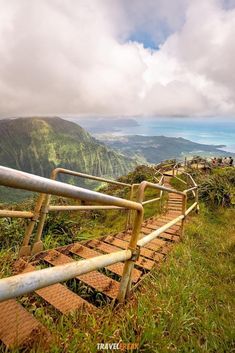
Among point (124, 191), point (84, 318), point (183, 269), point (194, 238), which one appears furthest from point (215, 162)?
point (84, 318)

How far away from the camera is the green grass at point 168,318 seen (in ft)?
7.02

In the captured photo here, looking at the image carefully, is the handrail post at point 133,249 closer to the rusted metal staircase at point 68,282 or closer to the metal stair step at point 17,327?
the rusted metal staircase at point 68,282

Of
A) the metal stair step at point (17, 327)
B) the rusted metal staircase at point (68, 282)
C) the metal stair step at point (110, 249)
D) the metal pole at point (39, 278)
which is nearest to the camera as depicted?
the metal pole at point (39, 278)

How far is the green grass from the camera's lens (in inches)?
84.3

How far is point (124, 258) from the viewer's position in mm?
2414

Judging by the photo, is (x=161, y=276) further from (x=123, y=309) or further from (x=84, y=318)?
(x=84, y=318)

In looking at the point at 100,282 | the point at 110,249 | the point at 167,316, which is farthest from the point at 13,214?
the point at 167,316

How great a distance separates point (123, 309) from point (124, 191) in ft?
48.6

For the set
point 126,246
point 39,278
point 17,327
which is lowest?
point 126,246

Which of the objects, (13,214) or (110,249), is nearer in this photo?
(13,214)

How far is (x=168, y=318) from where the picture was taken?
256 cm

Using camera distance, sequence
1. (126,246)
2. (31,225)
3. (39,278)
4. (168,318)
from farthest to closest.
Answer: (126,246)
(31,225)
(168,318)
(39,278)

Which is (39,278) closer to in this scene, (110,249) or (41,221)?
(41,221)

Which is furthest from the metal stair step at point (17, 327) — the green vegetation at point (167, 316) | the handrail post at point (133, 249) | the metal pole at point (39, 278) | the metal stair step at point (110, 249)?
the metal stair step at point (110, 249)
